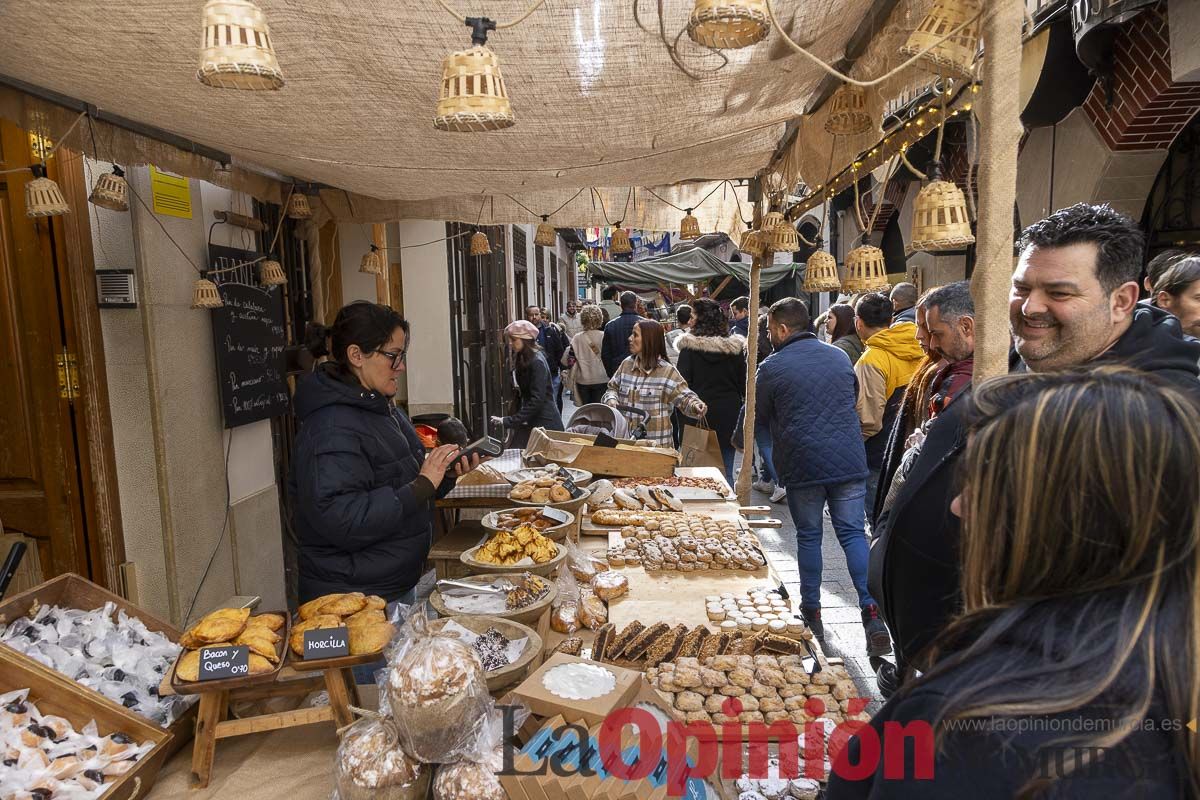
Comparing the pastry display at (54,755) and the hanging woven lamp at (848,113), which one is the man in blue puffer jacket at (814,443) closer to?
the hanging woven lamp at (848,113)

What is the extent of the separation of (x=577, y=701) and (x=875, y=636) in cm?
309

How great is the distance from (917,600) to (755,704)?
20.6 inches

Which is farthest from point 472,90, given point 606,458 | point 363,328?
point 606,458

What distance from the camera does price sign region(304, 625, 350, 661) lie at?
1665mm

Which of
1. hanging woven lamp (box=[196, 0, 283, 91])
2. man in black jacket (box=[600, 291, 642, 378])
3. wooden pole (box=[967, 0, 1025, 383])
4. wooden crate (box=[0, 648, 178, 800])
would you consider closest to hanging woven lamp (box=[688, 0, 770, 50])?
wooden pole (box=[967, 0, 1025, 383])

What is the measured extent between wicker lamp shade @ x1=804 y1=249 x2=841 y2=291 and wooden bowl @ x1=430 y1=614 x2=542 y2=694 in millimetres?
2308

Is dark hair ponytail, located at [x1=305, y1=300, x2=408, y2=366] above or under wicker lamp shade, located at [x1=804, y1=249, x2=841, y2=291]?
under

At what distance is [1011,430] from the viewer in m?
0.89

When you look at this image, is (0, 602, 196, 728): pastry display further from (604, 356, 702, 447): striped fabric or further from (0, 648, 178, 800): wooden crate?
(604, 356, 702, 447): striped fabric

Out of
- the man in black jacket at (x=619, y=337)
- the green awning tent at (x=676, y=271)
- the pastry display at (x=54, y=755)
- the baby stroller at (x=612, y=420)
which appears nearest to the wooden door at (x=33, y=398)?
the pastry display at (x=54, y=755)

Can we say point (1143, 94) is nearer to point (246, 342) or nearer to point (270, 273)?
point (270, 273)

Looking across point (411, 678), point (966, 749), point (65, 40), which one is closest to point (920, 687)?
point (966, 749)

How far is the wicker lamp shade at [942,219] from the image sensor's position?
1.91 meters

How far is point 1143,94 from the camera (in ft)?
17.2
